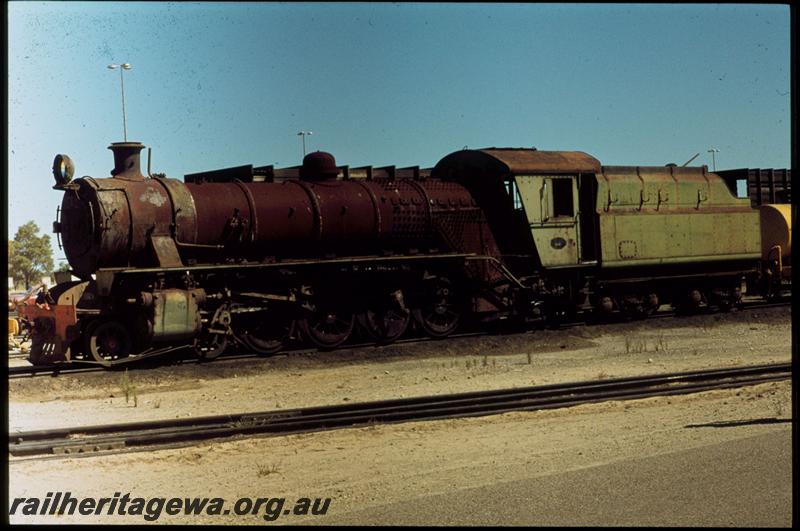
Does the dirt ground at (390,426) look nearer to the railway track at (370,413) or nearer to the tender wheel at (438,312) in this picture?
the railway track at (370,413)

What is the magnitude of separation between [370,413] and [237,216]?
6.57 meters

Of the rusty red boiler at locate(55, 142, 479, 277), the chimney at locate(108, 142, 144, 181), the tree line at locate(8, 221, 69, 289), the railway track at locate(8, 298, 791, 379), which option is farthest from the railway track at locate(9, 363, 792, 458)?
the tree line at locate(8, 221, 69, 289)

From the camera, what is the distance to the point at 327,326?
17.8 meters

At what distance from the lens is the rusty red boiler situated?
15.6 metres

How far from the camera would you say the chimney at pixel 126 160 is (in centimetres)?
1614

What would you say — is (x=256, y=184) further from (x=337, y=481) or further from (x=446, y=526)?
(x=446, y=526)

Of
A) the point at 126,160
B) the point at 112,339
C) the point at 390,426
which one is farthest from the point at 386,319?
the point at 390,426

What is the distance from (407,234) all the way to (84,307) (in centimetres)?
653

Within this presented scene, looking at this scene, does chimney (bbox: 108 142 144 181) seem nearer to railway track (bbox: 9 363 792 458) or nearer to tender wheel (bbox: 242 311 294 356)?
tender wheel (bbox: 242 311 294 356)

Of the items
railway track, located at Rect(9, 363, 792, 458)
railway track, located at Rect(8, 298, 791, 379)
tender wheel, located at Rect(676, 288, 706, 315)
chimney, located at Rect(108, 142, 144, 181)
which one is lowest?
railway track, located at Rect(9, 363, 792, 458)

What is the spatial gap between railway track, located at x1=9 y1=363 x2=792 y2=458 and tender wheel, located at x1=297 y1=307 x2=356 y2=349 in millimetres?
5562

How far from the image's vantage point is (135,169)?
1622cm

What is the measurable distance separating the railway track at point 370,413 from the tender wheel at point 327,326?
18.2 feet

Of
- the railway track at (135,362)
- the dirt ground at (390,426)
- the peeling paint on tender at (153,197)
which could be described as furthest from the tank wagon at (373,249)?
the dirt ground at (390,426)
